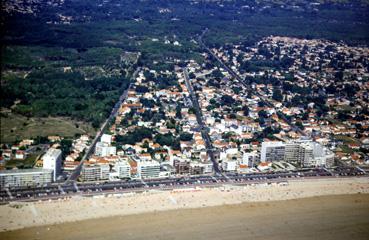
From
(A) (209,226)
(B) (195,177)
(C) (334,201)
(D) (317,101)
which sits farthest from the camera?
(D) (317,101)

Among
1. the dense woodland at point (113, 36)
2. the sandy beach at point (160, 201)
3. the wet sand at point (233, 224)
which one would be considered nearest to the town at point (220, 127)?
the dense woodland at point (113, 36)

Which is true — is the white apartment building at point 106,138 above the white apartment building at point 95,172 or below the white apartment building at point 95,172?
below

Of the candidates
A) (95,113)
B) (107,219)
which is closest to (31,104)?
(95,113)

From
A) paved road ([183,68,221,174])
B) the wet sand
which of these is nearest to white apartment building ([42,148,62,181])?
the wet sand

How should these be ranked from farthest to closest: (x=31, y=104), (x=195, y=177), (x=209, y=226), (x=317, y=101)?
1. (x=317, y=101)
2. (x=31, y=104)
3. (x=195, y=177)
4. (x=209, y=226)

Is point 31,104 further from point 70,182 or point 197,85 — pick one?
point 197,85

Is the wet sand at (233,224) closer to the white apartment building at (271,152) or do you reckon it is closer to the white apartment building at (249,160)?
the white apartment building at (249,160)
